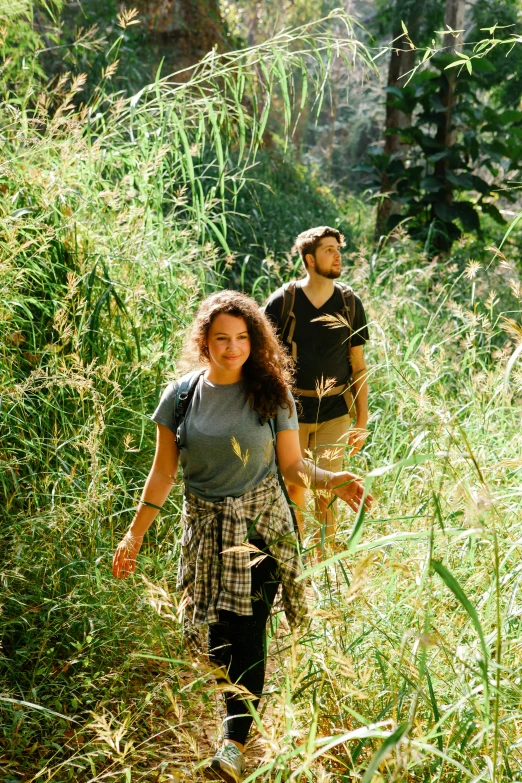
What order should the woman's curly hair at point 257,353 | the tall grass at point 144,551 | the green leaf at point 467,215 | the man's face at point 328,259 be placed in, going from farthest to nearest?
the green leaf at point 467,215 → the man's face at point 328,259 → the woman's curly hair at point 257,353 → the tall grass at point 144,551

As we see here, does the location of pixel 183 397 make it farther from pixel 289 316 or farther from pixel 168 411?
pixel 289 316

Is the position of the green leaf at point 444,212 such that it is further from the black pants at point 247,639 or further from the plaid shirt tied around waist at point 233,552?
the black pants at point 247,639

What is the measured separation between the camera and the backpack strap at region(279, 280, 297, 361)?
4.36 m

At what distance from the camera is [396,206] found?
43.0 ft

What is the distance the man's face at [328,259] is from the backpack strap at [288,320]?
205 mm

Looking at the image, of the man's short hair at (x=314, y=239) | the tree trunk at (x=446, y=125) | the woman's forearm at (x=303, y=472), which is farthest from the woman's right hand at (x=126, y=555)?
the tree trunk at (x=446, y=125)

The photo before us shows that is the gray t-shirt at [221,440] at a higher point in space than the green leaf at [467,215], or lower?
higher

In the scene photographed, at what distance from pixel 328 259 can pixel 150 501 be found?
178cm

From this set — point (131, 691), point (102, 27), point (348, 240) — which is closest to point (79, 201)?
point (131, 691)

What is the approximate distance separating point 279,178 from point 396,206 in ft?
13.2

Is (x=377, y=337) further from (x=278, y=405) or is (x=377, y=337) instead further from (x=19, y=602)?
(x=19, y=602)

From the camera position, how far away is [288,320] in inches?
172

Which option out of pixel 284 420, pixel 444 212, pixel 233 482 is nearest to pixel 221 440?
pixel 233 482

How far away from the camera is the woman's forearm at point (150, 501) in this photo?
3.10 m
